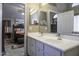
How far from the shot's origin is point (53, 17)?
5.51 ft

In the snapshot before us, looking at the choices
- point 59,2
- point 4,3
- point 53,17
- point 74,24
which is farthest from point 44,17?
point 4,3

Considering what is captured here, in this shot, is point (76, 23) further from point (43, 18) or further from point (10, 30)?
point (10, 30)

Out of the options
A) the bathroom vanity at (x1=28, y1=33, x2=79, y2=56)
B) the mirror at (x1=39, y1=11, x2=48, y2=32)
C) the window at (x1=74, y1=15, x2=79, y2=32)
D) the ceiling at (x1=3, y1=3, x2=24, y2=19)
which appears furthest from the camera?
the mirror at (x1=39, y1=11, x2=48, y2=32)

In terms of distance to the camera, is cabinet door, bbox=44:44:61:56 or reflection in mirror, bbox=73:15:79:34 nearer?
cabinet door, bbox=44:44:61:56

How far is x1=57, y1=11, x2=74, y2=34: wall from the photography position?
1.49 m

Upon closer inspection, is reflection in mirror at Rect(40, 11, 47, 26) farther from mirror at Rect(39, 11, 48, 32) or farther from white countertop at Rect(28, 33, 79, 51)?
white countertop at Rect(28, 33, 79, 51)

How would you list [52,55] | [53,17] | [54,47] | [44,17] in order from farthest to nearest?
[44,17] → [53,17] → [52,55] → [54,47]

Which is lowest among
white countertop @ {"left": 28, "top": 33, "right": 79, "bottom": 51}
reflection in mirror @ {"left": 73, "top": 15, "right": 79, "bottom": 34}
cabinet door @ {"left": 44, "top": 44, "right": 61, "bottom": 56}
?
cabinet door @ {"left": 44, "top": 44, "right": 61, "bottom": 56}

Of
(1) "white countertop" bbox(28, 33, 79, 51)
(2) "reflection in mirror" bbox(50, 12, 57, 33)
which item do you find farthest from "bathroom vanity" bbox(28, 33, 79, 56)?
(2) "reflection in mirror" bbox(50, 12, 57, 33)

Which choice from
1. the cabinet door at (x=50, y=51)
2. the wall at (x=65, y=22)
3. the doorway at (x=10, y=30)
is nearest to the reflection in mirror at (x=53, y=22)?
the wall at (x=65, y=22)

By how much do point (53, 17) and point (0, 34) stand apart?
34.0 inches

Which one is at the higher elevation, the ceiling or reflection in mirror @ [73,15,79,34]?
the ceiling

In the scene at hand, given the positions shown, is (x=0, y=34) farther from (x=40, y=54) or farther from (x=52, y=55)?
(x=52, y=55)

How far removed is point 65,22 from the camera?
1.54 m
